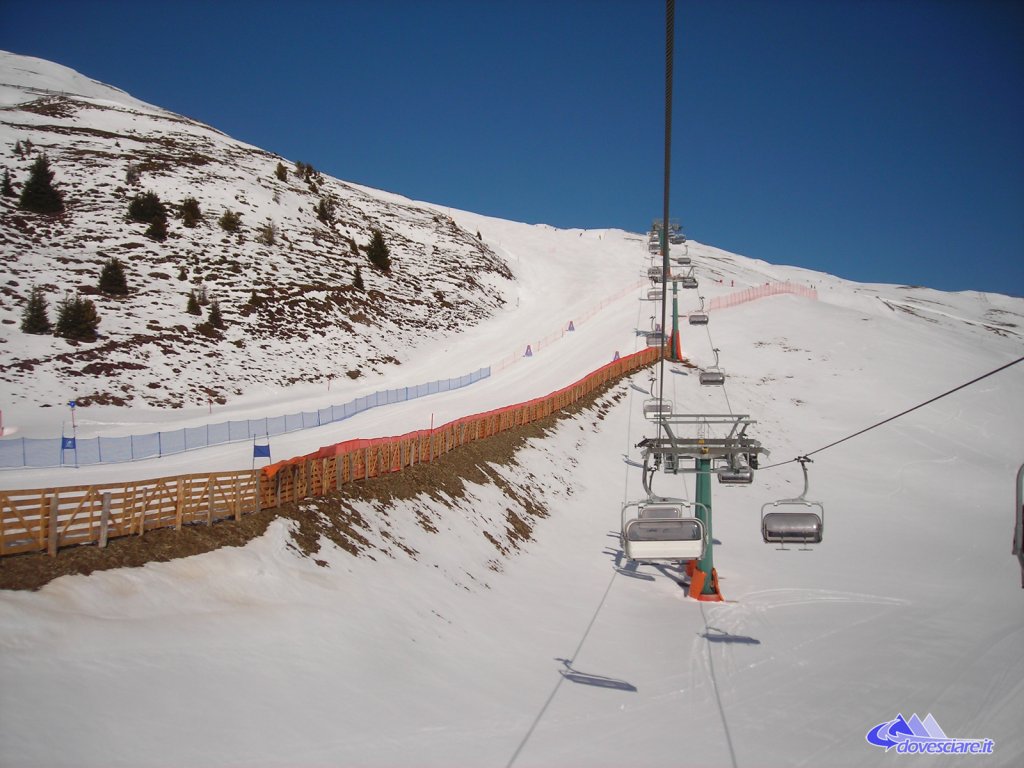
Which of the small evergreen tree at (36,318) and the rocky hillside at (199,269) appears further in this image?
the rocky hillside at (199,269)

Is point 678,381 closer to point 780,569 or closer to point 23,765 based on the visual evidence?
point 780,569

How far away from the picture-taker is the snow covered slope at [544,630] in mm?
10875

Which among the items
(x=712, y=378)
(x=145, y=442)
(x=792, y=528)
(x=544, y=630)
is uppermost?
(x=712, y=378)

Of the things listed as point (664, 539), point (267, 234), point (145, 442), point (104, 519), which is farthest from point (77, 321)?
point (664, 539)

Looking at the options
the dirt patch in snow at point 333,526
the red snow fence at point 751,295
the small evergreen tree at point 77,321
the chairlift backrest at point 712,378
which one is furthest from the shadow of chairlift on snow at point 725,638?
the red snow fence at point 751,295

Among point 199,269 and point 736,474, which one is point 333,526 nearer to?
point 736,474

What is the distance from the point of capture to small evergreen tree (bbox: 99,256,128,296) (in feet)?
155

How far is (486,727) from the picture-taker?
513 inches

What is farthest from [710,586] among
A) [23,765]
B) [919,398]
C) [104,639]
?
[919,398]

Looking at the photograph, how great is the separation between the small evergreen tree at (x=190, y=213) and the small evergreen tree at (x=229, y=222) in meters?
1.76

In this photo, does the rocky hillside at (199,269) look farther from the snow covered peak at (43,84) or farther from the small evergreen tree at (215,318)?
the snow covered peak at (43,84)

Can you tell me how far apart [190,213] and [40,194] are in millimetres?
10739

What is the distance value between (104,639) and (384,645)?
5.48 meters

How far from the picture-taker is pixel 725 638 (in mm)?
21438
